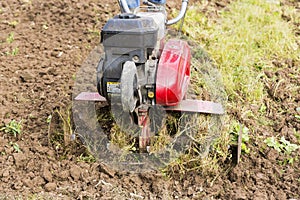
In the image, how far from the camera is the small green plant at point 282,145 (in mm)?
2686

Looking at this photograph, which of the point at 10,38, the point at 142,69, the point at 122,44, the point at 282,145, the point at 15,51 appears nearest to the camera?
the point at 122,44

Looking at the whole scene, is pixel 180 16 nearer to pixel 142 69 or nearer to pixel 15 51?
pixel 142 69

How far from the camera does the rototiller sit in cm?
212

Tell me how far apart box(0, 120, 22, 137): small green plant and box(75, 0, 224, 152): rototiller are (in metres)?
0.47

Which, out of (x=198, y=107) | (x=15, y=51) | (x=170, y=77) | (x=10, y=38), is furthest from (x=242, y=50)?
(x=10, y=38)

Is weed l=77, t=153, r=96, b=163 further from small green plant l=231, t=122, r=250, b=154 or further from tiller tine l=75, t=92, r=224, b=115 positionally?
small green plant l=231, t=122, r=250, b=154

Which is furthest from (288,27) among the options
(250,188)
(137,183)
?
(137,183)

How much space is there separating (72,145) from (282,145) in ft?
4.54

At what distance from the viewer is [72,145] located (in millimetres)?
2654

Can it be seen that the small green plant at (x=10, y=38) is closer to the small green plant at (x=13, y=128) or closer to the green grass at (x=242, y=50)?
the small green plant at (x=13, y=128)

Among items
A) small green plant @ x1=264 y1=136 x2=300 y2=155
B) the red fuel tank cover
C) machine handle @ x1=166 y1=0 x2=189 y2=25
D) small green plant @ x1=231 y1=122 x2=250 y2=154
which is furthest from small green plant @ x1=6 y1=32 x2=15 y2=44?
small green plant @ x1=264 y1=136 x2=300 y2=155

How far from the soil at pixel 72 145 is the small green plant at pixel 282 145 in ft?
0.15

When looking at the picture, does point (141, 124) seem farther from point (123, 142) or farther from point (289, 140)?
point (289, 140)

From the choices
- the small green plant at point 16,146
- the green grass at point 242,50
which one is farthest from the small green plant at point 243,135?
the small green plant at point 16,146
